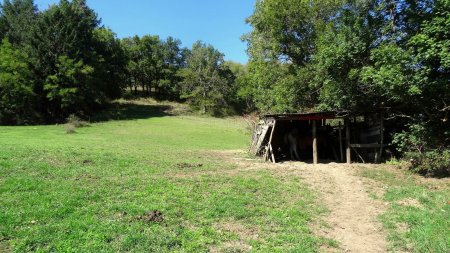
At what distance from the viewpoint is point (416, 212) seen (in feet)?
30.9

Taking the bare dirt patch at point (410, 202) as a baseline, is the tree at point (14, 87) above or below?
above

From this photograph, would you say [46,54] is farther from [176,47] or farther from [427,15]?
[427,15]

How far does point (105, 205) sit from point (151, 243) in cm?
251

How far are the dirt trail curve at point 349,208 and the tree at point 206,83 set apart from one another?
169 feet

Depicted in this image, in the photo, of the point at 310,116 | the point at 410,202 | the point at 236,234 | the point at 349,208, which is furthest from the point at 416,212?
the point at 310,116

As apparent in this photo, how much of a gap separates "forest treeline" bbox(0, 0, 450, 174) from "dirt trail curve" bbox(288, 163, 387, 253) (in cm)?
355

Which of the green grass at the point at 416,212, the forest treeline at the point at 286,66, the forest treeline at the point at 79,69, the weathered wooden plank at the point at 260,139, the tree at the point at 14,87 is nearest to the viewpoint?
the green grass at the point at 416,212

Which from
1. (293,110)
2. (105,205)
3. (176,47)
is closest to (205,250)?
(105,205)

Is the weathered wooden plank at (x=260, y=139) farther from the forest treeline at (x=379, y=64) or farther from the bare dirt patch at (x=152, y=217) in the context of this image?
A: the bare dirt patch at (x=152, y=217)

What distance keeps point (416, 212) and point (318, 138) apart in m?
12.6

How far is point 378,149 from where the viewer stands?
61.1ft

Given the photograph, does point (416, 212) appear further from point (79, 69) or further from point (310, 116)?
point (79, 69)

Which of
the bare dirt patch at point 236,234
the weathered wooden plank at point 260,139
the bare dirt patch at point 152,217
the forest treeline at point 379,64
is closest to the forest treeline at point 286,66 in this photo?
the forest treeline at point 379,64

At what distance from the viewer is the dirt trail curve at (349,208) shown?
764 centimetres
